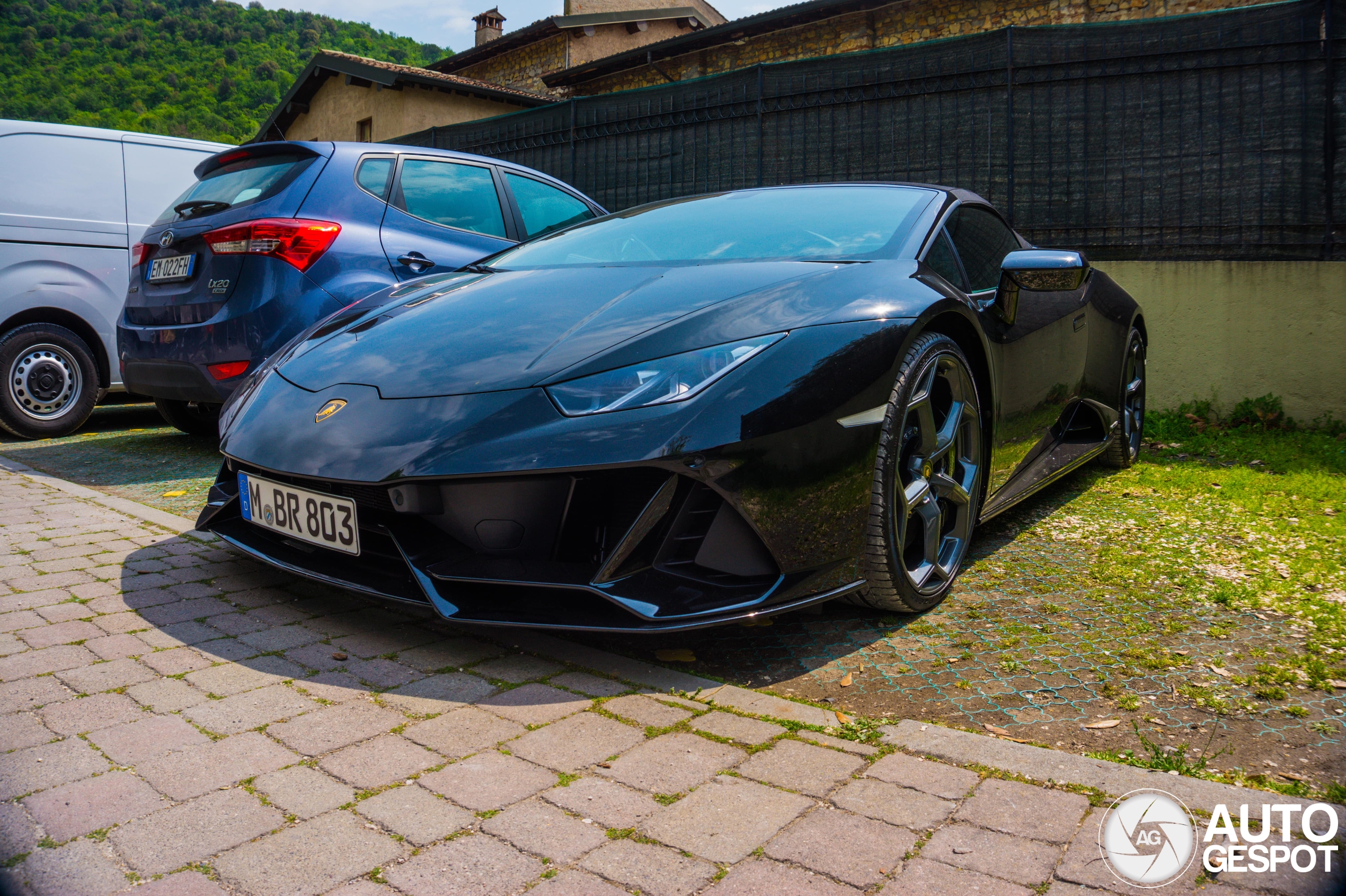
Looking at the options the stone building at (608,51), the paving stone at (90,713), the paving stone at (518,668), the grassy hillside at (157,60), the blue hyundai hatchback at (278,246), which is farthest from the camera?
the grassy hillside at (157,60)

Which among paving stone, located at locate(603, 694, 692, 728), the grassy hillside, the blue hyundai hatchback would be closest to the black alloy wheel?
the blue hyundai hatchback

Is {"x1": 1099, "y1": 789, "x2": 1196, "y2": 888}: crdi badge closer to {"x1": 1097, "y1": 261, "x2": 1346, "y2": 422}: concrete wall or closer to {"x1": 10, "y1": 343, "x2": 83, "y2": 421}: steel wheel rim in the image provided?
{"x1": 1097, "y1": 261, "x2": 1346, "y2": 422}: concrete wall

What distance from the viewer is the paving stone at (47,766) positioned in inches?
69.6

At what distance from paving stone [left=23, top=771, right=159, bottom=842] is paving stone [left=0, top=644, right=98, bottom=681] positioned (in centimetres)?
67

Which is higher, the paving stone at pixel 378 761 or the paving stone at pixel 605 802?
the paving stone at pixel 378 761

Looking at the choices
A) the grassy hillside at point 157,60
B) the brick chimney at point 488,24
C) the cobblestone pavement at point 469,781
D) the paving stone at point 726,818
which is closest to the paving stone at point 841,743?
the cobblestone pavement at point 469,781

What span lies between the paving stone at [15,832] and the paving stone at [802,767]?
1.21m

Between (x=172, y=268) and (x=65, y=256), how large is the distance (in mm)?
1656

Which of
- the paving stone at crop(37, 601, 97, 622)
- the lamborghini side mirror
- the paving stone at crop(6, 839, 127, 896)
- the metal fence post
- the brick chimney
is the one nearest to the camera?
the paving stone at crop(6, 839, 127, 896)

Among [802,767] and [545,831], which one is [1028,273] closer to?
[802,767]

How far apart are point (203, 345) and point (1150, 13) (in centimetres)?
1386

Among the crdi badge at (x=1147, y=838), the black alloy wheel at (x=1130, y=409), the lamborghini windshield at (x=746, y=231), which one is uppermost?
the lamborghini windshield at (x=746, y=231)

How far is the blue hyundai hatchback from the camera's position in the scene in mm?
4613

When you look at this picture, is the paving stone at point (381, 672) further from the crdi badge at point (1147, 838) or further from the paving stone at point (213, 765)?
the crdi badge at point (1147, 838)
